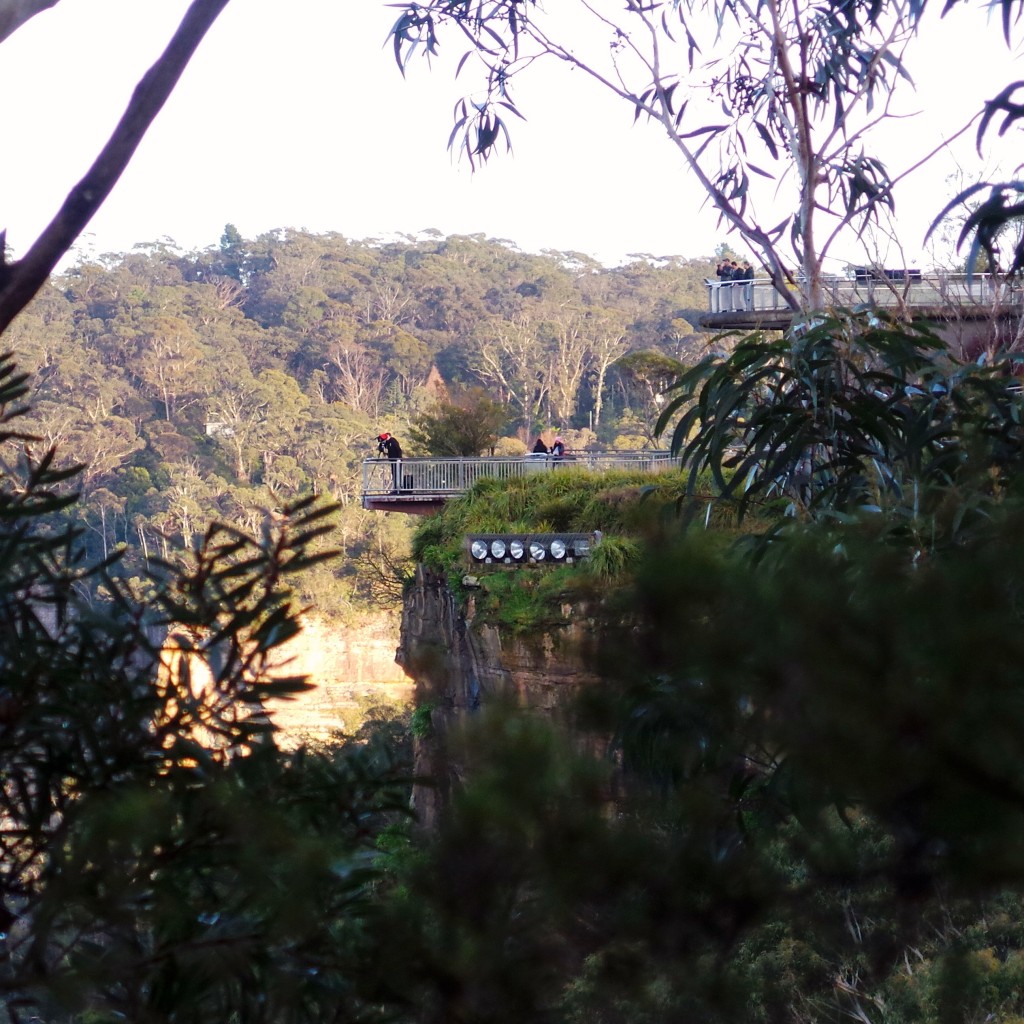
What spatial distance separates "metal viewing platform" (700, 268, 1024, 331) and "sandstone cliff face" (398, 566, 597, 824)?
2875 mm

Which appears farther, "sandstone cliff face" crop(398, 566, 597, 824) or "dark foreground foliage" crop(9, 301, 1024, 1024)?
"sandstone cliff face" crop(398, 566, 597, 824)

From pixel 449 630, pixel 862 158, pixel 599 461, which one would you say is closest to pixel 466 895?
pixel 862 158

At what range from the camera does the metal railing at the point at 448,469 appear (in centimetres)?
1279

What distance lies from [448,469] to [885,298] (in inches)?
196

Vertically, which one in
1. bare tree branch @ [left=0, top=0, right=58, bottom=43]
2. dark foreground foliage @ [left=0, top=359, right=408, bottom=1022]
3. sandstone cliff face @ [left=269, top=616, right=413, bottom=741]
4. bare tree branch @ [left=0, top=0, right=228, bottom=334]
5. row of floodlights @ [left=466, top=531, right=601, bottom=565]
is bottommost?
sandstone cliff face @ [left=269, top=616, right=413, bottom=741]

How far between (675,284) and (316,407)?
1711cm

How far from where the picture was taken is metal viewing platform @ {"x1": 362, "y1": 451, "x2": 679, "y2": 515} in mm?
12859

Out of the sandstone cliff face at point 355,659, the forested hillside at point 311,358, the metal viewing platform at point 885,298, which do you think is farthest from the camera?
the forested hillside at point 311,358

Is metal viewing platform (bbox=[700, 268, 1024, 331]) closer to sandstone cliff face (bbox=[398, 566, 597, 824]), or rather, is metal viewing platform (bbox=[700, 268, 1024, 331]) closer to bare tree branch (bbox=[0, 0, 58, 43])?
sandstone cliff face (bbox=[398, 566, 597, 824])

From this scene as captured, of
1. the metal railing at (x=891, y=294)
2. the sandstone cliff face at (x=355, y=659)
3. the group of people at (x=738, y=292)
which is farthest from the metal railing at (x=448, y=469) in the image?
the sandstone cliff face at (x=355, y=659)

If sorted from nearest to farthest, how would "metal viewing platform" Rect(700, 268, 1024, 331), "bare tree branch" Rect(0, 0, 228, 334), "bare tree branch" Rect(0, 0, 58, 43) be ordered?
"bare tree branch" Rect(0, 0, 228, 334) → "bare tree branch" Rect(0, 0, 58, 43) → "metal viewing platform" Rect(700, 268, 1024, 331)

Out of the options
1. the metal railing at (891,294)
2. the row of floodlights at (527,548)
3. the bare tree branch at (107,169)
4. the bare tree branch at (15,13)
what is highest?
the metal railing at (891,294)

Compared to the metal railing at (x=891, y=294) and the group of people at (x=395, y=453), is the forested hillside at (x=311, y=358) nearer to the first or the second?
the group of people at (x=395, y=453)

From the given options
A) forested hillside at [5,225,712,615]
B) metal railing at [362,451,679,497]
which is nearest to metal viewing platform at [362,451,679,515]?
metal railing at [362,451,679,497]
